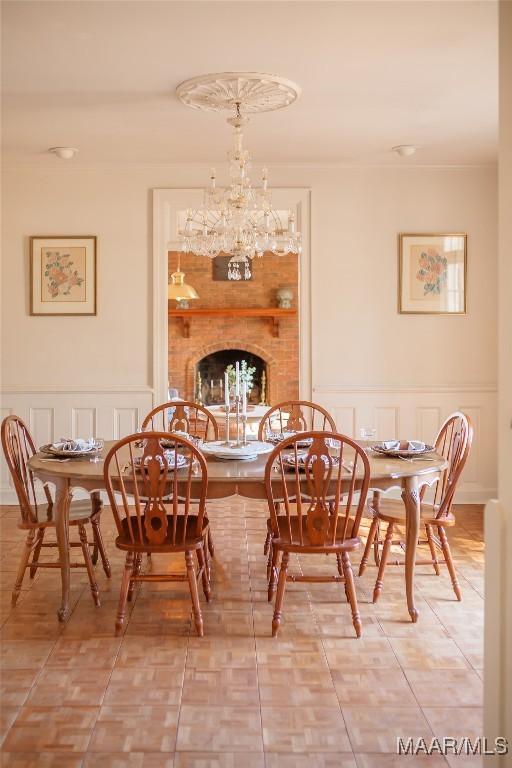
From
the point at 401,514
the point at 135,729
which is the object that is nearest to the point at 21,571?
the point at 135,729

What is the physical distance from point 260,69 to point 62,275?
267 cm

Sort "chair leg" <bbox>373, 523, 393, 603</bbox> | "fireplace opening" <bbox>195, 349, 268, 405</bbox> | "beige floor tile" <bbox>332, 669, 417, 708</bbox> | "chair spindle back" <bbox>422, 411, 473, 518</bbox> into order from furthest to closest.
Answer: "fireplace opening" <bbox>195, 349, 268, 405</bbox>
"chair leg" <bbox>373, 523, 393, 603</bbox>
"chair spindle back" <bbox>422, 411, 473, 518</bbox>
"beige floor tile" <bbox>332, 669, 417, 708</bbox>

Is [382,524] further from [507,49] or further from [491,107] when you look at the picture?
[507,49]

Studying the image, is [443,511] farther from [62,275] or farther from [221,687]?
[62,275]

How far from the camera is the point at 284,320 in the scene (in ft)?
30.4

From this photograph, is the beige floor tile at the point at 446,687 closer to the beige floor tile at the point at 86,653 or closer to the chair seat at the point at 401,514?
the chair seat at the point at 401,514

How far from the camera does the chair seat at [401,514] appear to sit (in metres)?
3.50

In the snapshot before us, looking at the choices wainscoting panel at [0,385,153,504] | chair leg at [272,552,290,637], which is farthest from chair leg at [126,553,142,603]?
wainscoting panel at [0,385,153,504]

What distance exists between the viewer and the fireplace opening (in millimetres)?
9375

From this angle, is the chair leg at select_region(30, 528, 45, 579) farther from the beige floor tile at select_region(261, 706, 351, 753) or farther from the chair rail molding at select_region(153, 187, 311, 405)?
the chair rail molding at select_region(153, 187, 311, 405)

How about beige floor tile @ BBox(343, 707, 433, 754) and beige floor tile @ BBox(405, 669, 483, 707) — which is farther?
beige floor tile @ BBox(405, 669, 483, 707)

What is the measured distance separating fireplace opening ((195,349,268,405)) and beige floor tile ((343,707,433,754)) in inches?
274

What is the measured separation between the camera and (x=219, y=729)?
2.33 meters

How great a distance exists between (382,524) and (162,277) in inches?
100
